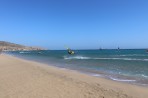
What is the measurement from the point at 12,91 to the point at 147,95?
6.86 m

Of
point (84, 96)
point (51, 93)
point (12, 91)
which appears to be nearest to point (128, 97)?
point (84, 96)

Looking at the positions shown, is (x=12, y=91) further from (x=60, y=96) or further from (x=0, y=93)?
(x=60, y=96)

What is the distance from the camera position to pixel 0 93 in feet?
30.0

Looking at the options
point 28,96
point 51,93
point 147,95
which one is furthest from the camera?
point 147,95

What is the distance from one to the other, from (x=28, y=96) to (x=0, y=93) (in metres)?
1.50

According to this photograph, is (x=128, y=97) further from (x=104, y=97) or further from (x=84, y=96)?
(x=84, y=96)

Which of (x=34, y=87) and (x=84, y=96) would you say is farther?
(x=34, y=87)

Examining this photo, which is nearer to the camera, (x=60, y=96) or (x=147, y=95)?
(x=60, y=96)

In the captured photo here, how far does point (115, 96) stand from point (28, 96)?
4.06 meters

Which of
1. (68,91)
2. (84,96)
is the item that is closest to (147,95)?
(84,96)

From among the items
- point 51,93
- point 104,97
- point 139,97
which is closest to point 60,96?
point 51,93

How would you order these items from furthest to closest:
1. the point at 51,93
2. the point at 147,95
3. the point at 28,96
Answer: the point at 147,95 → the point at 51,93 → the point at 28,96

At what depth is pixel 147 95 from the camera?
390 inches

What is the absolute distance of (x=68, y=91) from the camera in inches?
383
